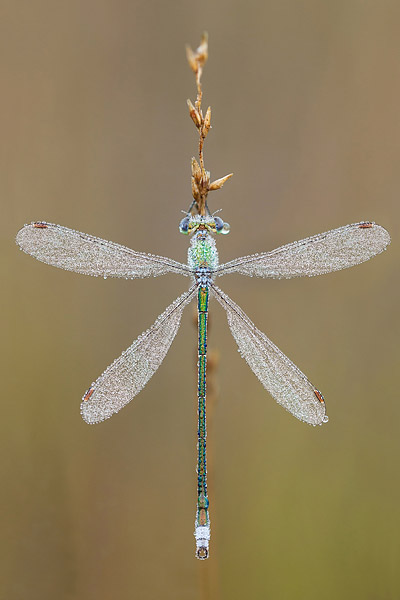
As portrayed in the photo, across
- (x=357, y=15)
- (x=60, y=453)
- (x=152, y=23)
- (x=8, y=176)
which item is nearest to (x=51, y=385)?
(x=60, y=453)

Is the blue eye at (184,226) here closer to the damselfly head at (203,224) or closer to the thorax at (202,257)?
the damselfly head at (203,224)

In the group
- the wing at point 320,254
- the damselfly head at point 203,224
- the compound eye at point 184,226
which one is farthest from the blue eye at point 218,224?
the wing at point 320,254

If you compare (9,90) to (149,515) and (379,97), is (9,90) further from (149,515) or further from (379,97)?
(149,515)

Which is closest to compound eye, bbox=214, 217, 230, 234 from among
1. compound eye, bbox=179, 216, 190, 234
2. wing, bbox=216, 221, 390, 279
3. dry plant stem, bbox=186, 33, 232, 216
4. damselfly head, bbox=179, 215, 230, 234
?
damselfly head, bbox=179, 215, 230, 234

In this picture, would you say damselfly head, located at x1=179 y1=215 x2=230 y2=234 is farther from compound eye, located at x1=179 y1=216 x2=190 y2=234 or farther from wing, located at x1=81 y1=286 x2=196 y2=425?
wing, located at x1=81 y1=286 x2=196 y2=425

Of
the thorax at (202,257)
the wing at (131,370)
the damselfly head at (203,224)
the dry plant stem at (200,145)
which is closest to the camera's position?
the dry plant stem at (200,145)

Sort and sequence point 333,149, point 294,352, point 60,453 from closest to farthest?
point 60,453
point 294,352
point 333,149
